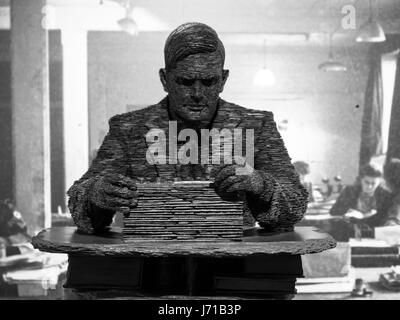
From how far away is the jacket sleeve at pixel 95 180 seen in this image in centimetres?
232

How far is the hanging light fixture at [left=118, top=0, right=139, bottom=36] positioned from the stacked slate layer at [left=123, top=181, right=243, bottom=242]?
168 cm

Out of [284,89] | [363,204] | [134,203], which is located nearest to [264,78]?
[284,89]

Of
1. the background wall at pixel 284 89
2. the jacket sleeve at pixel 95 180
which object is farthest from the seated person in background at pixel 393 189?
the jacket sleeve at pixel 95 180

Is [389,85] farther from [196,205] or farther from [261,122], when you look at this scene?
[196,205]

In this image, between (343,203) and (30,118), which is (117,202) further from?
(343,203)

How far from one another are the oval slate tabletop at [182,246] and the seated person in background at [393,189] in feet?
5.55

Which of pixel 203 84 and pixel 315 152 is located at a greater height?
pixel 203 84

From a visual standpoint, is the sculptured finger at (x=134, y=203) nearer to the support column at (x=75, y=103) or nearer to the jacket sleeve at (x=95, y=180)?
the jacket sleeve at (x=95, y=180)

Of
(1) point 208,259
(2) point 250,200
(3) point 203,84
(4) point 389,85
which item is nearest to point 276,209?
(2) point 250,200

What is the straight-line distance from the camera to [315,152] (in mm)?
3721

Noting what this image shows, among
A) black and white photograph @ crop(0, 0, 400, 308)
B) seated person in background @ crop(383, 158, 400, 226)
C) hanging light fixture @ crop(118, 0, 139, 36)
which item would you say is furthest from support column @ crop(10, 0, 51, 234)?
seated person in background @ crop(383, 158, 400, 226)

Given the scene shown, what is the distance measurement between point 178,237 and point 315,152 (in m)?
1.74

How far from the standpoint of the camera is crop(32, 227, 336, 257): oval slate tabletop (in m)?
2.08

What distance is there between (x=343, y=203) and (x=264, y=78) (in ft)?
2.91
